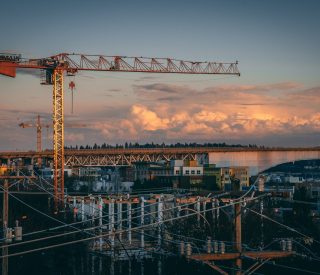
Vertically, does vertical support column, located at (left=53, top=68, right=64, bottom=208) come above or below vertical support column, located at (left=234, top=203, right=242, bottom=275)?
above

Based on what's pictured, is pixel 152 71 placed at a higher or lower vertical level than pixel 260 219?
higher

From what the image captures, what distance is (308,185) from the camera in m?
71.1

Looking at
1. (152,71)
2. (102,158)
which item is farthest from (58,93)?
(102,158)

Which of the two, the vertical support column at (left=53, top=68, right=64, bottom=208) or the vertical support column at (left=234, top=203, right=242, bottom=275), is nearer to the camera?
the vertical support column at (left=234, top=203, right=242, bottom=275)

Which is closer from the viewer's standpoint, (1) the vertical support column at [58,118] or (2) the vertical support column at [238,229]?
(2) the vertical support column at [238,229]

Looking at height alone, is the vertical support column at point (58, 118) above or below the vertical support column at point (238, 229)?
above

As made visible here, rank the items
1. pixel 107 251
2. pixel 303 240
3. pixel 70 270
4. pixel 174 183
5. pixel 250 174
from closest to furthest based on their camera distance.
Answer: pixel 70 270
pixel 303 240
pixel 107 251
pixel 174 183
pixel 250 174

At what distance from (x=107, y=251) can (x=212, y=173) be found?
43.5 meters

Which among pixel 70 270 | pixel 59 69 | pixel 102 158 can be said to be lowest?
pixel 70 270

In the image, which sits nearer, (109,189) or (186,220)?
(186,220)

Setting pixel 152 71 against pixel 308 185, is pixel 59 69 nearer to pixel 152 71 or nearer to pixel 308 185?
pixel 152 71

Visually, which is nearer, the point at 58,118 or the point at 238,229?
the point at 238,229

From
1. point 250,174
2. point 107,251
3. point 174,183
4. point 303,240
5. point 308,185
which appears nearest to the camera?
point 303,240

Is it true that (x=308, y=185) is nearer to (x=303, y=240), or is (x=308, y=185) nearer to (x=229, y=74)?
(x=229, y=74)
